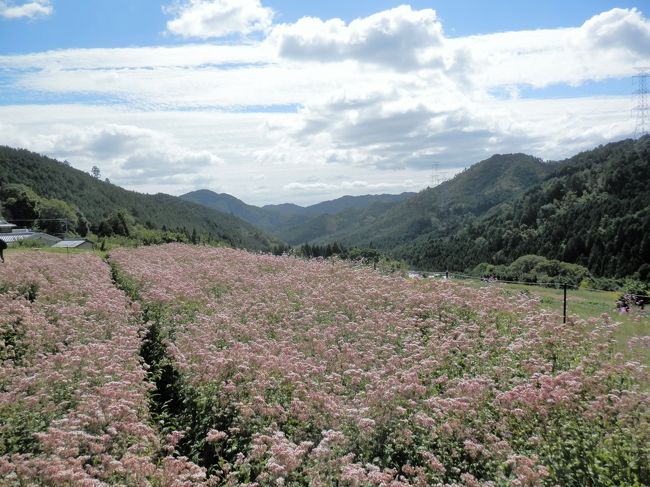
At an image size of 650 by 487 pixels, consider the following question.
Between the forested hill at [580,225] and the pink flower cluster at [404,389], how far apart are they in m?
84.4

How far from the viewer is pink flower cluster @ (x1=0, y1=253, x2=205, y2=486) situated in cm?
548

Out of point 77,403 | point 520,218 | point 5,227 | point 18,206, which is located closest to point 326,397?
point 77,403

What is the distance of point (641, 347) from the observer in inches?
314

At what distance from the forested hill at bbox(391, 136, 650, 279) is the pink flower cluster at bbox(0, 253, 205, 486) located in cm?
8814

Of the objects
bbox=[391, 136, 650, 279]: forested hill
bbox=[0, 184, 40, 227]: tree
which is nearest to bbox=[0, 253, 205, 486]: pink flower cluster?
bbox=[391, 136, 650, 279]: forested hill

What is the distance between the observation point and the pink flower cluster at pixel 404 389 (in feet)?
18.6

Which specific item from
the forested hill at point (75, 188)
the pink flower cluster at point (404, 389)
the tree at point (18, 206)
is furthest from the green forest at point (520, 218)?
the pink flower cluster at point (404, 389)

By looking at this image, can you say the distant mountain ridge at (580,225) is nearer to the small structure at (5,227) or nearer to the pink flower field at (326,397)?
the pink flower field at (326,397)

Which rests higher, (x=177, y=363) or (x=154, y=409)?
(x=177, y=363)

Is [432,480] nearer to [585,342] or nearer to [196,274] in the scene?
[585,342]

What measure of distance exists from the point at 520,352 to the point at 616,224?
109m

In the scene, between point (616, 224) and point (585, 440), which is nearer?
point (585, 440)

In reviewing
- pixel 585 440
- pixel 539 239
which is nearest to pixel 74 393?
pixel 585 440

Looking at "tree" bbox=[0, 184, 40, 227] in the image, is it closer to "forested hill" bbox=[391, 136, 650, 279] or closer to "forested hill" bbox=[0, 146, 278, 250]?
"forested hill" bbox=[0, 146, 278, 250]
